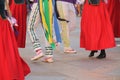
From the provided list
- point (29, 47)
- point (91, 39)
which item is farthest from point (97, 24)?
point (29, 47)

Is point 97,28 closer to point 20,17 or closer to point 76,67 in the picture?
point 76,67

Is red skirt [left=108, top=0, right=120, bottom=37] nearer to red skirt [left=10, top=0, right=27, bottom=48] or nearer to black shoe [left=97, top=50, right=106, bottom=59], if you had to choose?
black shoe [left=97, top=50, right=106, bottom=59]

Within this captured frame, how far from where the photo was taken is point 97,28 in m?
7.28

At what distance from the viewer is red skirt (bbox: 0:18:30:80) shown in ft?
15.5

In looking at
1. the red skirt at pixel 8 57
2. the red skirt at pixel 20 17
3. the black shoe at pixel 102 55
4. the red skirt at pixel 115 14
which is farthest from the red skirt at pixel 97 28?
the red skirt at pixel 8 57

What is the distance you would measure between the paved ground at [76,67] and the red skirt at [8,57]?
1123mm

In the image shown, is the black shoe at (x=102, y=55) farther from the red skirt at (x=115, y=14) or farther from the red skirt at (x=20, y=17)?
the red skirt at (x=20, y=17)

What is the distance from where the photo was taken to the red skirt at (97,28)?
7.23m

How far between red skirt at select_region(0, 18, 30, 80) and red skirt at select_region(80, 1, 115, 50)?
254cm

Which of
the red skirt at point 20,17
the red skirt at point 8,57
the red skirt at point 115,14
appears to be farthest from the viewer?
the red skirt at point 115,14

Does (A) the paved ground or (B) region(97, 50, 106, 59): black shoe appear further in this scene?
(B) region(97, 50, 106, 59): black shoe

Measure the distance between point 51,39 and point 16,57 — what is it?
2107 mm

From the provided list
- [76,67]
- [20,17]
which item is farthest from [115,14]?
[20,17]

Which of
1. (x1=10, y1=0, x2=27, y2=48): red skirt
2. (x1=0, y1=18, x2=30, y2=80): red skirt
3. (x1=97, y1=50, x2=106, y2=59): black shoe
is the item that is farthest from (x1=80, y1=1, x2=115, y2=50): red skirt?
(x1=0, y1=18, x2=30, y2=80): red skirt
